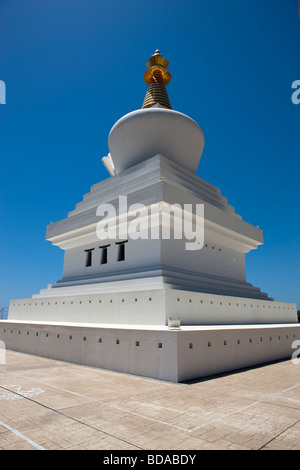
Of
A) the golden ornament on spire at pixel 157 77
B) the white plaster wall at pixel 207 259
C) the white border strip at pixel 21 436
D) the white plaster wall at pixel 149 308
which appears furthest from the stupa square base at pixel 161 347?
the golden ornament on spire at pixel 157 77

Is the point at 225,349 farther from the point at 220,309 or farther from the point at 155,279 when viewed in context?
the point at 220,309

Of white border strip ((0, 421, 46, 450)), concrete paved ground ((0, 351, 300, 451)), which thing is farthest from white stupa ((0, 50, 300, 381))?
white border strip ((0, 421, 46, 450))

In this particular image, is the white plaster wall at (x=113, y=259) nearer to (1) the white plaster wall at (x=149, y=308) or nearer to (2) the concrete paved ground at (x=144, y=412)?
(1) the white plaster wall at (x=149, y=308)

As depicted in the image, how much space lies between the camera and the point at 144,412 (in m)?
4.33

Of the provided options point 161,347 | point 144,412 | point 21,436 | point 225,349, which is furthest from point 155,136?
point 21,436

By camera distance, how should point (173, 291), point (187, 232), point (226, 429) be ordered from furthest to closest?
1. point (187, 232)
2. point (173, 291)
3. point (226, 429)

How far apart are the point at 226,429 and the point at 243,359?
5171 millimetres

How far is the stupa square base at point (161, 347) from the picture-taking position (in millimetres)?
6617

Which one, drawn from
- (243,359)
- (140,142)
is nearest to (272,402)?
(243,359)

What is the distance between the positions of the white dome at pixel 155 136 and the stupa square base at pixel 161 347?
9112 millimetres

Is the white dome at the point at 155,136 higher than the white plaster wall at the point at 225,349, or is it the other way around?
the white dome at the point at 155,136

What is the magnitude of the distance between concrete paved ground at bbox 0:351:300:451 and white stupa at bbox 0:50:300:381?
0.92 meters

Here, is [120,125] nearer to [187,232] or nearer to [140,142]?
[140,142]
